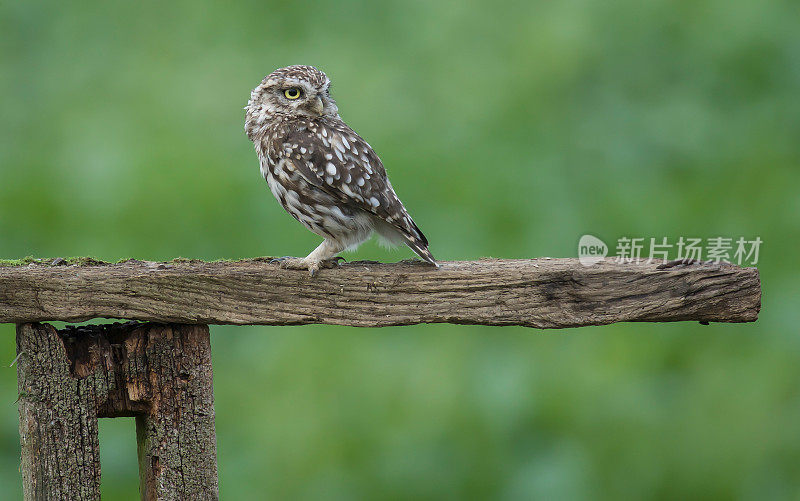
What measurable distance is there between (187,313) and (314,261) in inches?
15.6

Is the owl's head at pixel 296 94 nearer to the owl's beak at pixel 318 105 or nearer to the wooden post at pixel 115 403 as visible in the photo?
the owl's beak at pixel 318 105

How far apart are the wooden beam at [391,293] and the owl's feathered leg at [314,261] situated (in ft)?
0.11

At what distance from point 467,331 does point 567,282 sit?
189 cm

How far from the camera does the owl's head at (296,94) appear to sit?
3168mm

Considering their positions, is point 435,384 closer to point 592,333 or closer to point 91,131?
point 592,333

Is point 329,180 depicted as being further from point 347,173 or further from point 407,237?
point 407,237

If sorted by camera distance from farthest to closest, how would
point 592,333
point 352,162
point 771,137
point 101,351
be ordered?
point 771,137 → point 592,333 → point 352,162 → point 101,351

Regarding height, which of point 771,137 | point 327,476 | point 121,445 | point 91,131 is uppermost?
point 91,131

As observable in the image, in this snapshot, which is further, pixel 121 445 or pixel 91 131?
pixel 91 131

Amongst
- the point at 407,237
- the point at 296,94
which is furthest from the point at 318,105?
the point at 407,237

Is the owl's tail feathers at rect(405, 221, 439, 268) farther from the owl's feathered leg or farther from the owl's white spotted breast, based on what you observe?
the owl's feathered leg

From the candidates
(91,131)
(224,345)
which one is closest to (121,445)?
(224,345)

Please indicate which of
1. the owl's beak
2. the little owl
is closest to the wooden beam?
the little owl

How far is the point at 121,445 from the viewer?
14.7 feet
